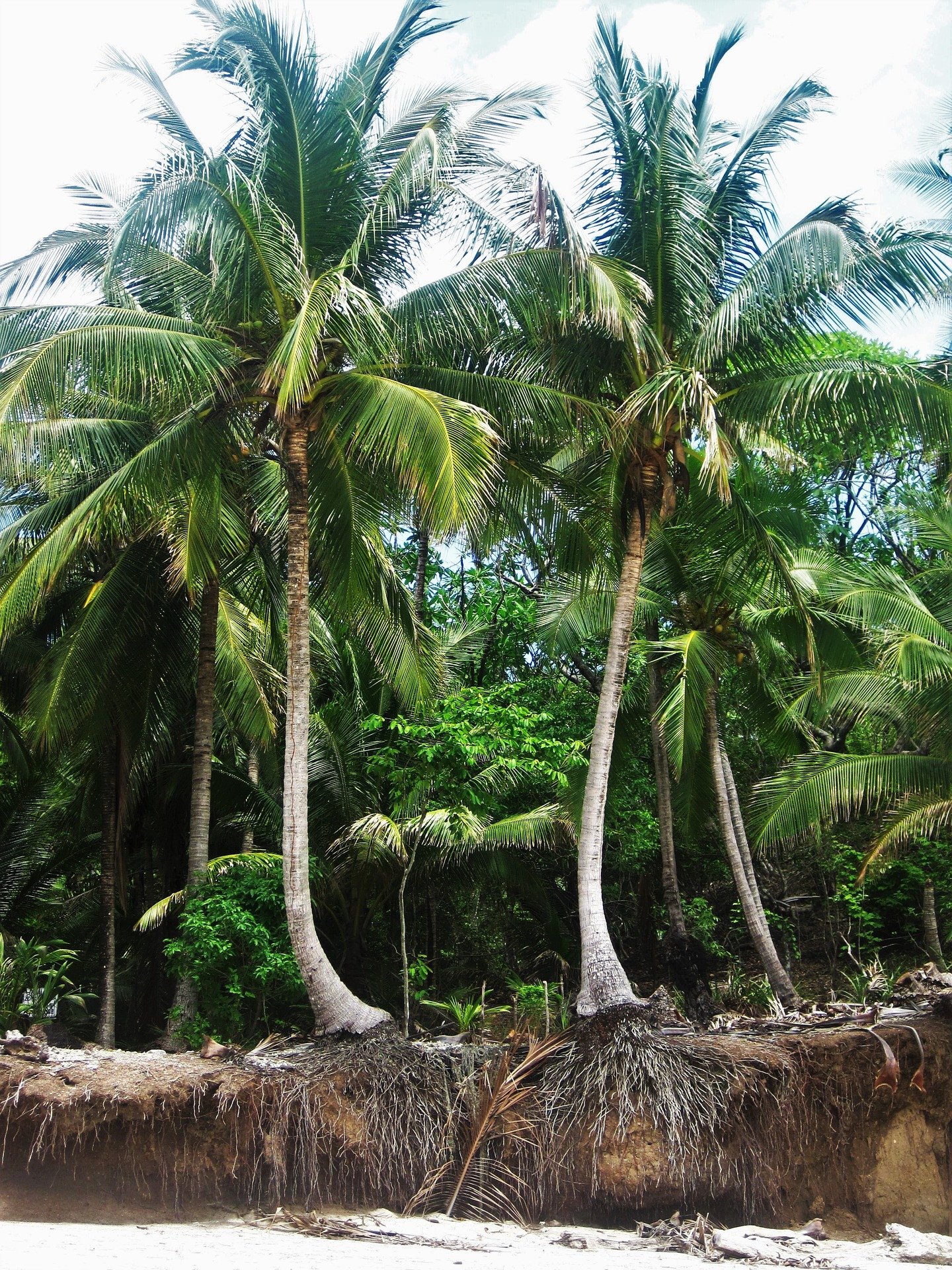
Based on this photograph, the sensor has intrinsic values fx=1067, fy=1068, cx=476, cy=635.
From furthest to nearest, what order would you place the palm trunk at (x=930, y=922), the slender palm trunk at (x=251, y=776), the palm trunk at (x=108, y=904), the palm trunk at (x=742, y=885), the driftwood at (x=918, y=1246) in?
1. the palm trunk at (x=930, y=922)
2. the slender palm trunk at (x=251, y=776)
3. the palm trunk at (x=742, y=885)
4. the palm trunk at (x=108, y=904)
5. the driftwood at (x=918, y=1246)

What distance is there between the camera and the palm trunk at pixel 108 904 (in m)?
11.9

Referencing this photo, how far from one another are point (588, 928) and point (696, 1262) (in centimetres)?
280

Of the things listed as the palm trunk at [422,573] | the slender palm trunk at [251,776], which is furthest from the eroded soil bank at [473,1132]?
the palm trunk at [422,573]

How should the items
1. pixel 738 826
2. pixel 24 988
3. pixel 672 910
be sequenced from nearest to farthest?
pixel 24 988, pixel 672 910, pixel 738 826

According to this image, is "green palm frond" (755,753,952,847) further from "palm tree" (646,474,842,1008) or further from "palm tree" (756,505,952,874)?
"palm tree" (646,474,842,1008)

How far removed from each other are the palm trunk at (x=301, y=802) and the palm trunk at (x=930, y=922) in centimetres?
983

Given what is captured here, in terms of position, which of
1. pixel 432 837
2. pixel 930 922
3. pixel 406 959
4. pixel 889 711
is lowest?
pixel 406 959

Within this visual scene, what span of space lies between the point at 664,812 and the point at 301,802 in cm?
641

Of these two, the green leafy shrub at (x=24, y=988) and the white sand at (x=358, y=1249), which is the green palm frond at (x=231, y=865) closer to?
the green leafy shrub at (x=24, y=988)

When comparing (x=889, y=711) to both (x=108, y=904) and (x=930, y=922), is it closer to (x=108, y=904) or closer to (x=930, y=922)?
(x=930, y=922)

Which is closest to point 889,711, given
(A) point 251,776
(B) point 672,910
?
(B) point 672,910

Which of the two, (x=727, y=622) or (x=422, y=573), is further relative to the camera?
(x=422, y=573)

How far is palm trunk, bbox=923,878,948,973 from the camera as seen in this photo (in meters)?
15.6

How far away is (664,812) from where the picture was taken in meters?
14.2
